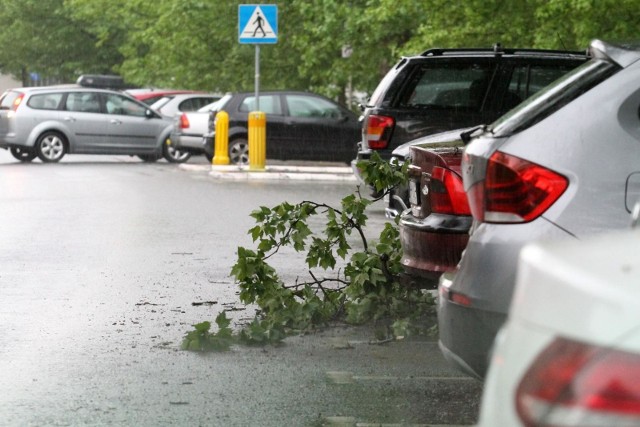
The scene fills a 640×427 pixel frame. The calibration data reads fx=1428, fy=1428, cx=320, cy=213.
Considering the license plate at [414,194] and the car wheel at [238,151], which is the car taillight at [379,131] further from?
the car wheel at [238,151]

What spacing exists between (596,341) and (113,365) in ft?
16.7

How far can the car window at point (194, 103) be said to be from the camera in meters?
31.8

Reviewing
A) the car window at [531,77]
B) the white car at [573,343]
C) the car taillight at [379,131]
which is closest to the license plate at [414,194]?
the white car at [573,343]

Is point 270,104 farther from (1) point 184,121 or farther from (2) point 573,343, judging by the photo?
(2) point 573,343

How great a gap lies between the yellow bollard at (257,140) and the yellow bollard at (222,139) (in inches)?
37.1

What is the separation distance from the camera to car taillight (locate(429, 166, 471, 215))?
696cm

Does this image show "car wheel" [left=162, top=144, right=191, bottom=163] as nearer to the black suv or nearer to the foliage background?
the foliage background

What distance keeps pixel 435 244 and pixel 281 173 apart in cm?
1795

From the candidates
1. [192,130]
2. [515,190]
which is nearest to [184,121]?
[192,130]

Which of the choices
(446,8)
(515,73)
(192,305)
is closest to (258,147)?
(446,8)

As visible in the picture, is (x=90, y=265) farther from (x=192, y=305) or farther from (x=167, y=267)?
(x=192, y=305)

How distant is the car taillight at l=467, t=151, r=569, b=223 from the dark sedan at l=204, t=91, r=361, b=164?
71.7 ft

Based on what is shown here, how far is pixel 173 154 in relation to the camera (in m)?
30.3

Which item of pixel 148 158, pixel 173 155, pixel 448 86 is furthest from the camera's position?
pixel 148 158
